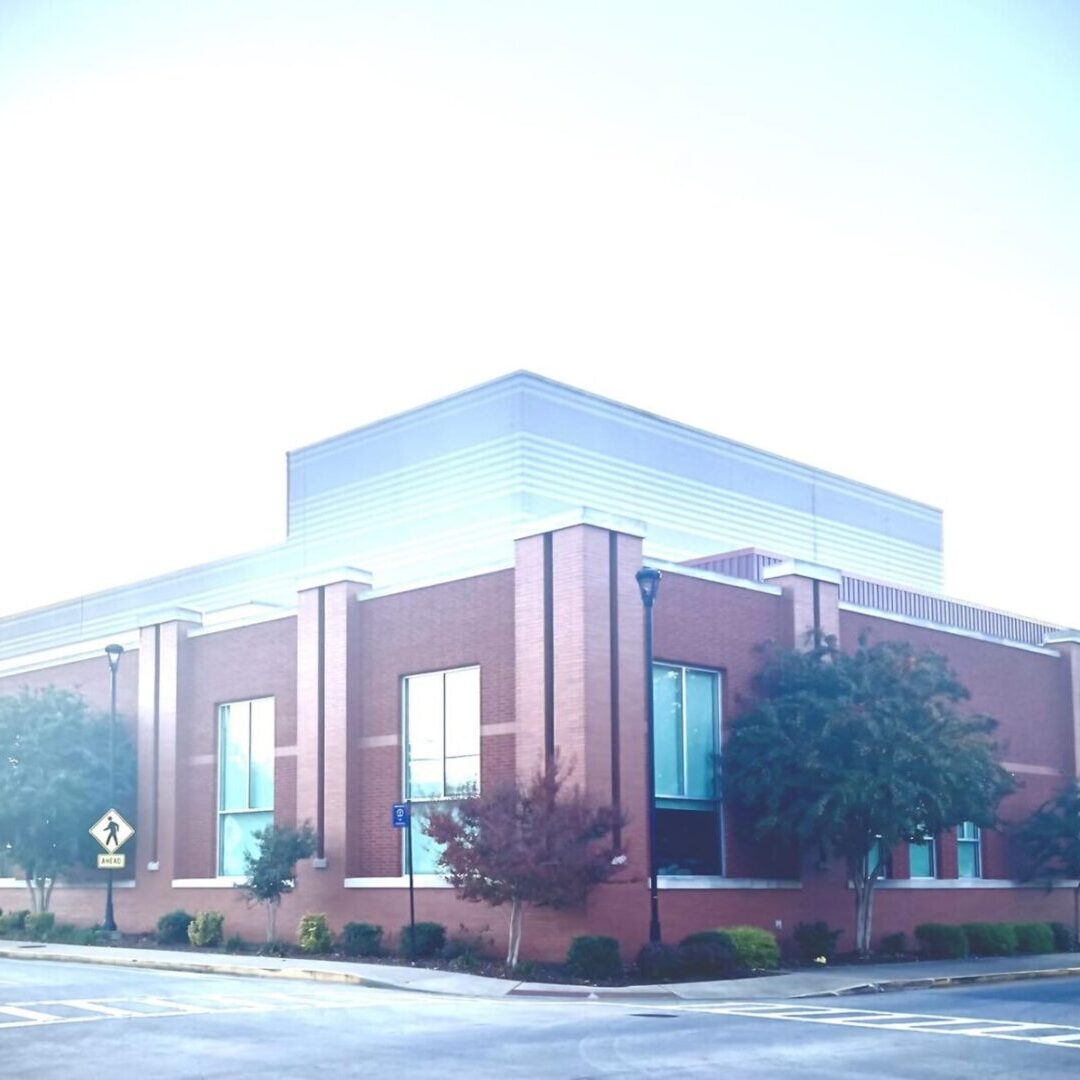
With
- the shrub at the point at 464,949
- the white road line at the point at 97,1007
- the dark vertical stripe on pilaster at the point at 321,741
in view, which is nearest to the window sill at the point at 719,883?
the shrub at the point at 464,949

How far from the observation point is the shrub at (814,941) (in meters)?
33.8

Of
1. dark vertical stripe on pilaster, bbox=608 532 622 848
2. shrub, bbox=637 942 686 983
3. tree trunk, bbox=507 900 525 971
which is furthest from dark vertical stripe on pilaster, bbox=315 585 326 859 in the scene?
shrub, bbox=637 942 686 983

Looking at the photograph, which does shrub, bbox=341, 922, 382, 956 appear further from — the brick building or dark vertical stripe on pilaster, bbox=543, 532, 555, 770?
dark vertical stripe on pilaster, bbox=543, 532, 555, 770

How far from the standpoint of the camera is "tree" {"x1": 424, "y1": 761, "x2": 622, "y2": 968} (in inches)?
1153

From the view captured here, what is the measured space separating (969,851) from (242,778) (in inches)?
793

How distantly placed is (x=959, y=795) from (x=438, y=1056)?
20109 millimetres

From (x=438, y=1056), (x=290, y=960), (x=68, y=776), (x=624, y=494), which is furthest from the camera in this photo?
(x=624, y=494)

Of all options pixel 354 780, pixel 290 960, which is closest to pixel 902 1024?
pixel 290 960

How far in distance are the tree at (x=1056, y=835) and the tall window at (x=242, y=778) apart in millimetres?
21358

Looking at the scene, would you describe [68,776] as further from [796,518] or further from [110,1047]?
[796,518]

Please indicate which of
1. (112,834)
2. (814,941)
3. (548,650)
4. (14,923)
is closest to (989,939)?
(814,941)

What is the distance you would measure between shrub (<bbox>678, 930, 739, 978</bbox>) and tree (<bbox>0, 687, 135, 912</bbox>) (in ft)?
65.0

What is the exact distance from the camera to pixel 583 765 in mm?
30797

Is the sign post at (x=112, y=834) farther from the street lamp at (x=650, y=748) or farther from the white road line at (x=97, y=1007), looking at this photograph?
the white road line at (x=97, y=1007)
